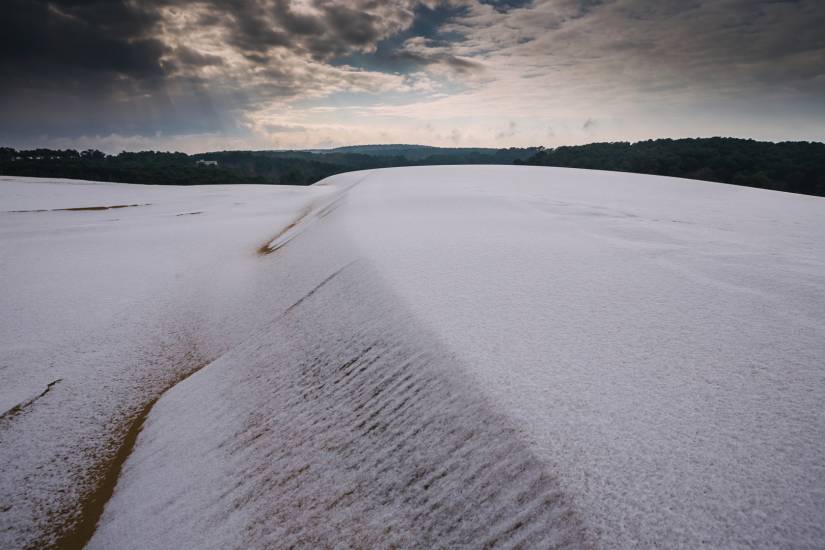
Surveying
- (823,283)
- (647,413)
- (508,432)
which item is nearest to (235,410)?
(508,432)

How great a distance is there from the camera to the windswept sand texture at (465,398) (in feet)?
6.02

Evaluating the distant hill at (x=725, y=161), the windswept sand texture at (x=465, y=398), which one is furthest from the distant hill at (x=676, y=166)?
the windswept sand texture at (x=465, y=398)

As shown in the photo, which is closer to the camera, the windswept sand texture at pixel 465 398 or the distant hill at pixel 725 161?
the windswept sand texture at pixel 465 398

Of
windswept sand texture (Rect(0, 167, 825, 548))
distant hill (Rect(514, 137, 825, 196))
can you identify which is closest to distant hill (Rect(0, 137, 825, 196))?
distant hill (Rect(514, 137, 825, 196))

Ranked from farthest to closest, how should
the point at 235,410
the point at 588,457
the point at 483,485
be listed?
the point at 235,410
the point at 483,485
the point at 588,457

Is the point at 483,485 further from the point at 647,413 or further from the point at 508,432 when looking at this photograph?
the point at 647,413

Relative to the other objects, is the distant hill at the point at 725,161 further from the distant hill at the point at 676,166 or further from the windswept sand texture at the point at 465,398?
the windswept sand texture at the point at 465,398

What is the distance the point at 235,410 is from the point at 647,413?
344 centimetres

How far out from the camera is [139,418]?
4.05 meters

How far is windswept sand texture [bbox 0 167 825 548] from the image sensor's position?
72.3 inches

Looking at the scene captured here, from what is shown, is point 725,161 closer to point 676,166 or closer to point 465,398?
point 676,166

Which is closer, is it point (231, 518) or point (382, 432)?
point (231, 518)

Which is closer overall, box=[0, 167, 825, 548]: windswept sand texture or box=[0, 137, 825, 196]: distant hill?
box=[0, 167, 825, 548]: windswept sand texture

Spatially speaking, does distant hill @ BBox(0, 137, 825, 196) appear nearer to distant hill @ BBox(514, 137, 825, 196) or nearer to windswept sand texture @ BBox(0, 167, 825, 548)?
distant hill @ BBox(514, 137, 825, 196)
